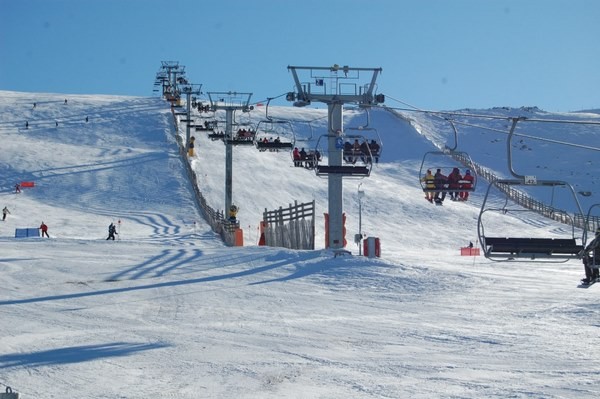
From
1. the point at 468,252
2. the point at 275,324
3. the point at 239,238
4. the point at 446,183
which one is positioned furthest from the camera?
the point at 468,252

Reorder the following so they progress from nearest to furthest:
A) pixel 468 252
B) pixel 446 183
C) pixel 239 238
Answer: pixel 446 183
pixel 239 238
pixel 468 252

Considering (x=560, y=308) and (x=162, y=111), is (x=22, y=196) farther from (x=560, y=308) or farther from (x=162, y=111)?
(x=560, y=308)

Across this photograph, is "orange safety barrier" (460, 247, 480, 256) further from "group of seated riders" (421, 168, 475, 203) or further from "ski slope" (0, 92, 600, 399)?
"group of seated riders" (421, 168, 475, 203)

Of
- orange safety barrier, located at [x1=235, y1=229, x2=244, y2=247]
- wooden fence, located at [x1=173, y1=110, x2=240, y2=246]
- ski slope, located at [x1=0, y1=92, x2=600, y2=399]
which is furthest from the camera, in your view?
wooden fence, located at [x1=173, y1=110, x2=240, y2=246]

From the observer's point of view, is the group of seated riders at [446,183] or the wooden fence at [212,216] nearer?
the group of seated riders at [446,183]

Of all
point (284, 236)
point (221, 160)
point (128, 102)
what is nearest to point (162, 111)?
point (128, 102)

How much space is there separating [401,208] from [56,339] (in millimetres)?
33783

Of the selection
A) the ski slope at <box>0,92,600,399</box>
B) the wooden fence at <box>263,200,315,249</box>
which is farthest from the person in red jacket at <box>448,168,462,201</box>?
the wooden fence at <box>263,200,315,249</box>

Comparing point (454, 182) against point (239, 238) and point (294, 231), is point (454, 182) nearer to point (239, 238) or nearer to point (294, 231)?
point (294, 231)

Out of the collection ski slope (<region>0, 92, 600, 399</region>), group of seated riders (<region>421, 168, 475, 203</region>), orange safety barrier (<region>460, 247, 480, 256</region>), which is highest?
group of seated riders (<region>421, 168, 475, 203</region>)

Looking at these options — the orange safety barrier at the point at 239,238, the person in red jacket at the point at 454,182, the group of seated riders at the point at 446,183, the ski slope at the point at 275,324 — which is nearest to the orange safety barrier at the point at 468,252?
the ski slope at the point at 275,324

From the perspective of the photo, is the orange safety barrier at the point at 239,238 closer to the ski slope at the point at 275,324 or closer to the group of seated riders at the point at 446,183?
the ski slope at the point at 275,324

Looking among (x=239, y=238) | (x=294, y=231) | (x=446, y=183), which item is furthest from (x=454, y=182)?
(x=239, y=238)

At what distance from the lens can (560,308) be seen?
14.8m
